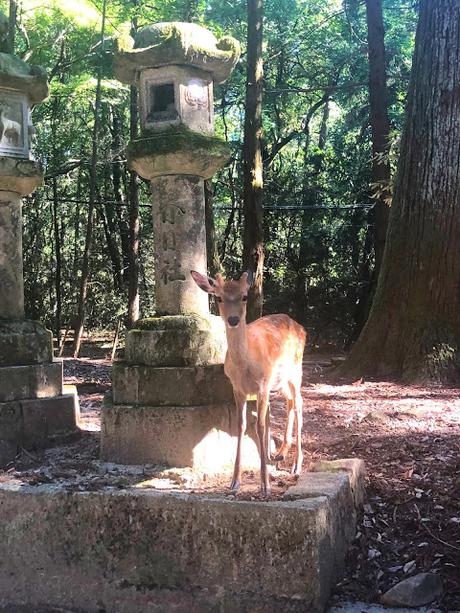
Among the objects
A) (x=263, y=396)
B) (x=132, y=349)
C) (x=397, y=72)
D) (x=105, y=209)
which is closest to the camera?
(x=263, y=396)

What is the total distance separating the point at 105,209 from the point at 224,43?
641 inches

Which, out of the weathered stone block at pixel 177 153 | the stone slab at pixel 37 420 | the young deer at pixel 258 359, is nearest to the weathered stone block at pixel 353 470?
the young deer at pixel 258 359

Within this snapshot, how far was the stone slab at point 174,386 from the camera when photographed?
4902mm

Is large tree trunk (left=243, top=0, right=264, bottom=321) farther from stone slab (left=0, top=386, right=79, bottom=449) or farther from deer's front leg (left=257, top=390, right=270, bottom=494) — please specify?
deer's front leg (left=257, top=390, right=270, bottom=494)

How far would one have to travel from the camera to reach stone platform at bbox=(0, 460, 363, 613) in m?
3.35

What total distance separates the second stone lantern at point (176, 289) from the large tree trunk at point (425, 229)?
9.65ft

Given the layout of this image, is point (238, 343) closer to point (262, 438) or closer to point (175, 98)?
point (262, 438)

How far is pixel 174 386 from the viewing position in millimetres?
4918

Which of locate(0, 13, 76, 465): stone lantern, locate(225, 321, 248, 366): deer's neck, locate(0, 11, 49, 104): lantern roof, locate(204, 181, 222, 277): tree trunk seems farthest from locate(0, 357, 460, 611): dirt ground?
locate(204, 181, 222, 277): tree trunk

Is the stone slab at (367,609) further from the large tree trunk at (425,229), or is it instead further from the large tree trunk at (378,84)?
the large tree trunk at (378,84)

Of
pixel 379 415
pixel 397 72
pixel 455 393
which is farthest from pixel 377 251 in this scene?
pixel 379 415

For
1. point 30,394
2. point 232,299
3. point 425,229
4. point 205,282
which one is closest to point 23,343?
point 30,394

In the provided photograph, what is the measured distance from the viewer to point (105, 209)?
21.0m

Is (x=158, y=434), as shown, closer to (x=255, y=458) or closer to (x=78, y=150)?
(x=255, y=458)
